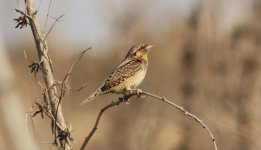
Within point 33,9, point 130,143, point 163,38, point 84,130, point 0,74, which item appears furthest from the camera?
point 163,38

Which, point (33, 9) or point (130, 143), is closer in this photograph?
point (33, 9)

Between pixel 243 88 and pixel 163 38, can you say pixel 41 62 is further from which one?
pixel 163 38

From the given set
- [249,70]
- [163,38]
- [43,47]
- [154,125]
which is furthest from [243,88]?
[163,38]

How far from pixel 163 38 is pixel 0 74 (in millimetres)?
24547

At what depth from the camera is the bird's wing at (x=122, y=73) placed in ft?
17.7

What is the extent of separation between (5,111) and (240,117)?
5.80m

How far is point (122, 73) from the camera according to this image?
5.51m

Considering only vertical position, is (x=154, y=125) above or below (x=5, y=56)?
above

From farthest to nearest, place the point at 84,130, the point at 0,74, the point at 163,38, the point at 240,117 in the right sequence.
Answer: the point at 163,38 < the point at 84,130 < the point at 240,117 < the point at 0,74

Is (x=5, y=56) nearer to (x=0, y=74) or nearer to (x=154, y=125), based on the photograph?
(x=0, y=74)

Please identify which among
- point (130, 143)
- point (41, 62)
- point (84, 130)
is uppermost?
point (84, 130)

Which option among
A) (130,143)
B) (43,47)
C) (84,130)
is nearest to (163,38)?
(84,130)

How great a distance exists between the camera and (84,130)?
23.8 metres

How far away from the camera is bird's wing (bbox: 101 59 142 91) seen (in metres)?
5.39
